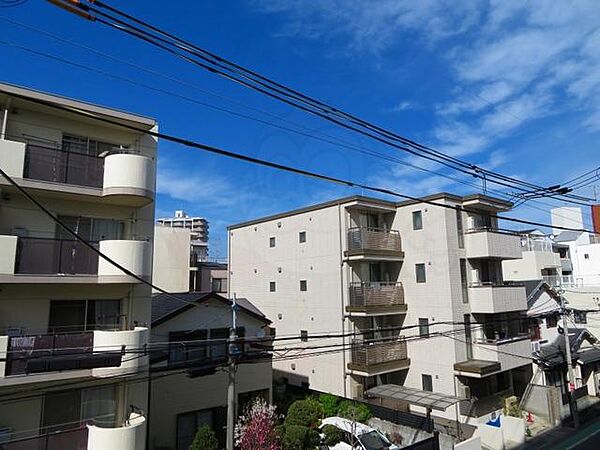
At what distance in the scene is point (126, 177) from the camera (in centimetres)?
934

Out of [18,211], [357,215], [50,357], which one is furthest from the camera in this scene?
[357,215]

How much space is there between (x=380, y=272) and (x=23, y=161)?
48.0ft

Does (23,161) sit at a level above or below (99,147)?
below

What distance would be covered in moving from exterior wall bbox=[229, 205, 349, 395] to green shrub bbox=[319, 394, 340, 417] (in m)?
1.05

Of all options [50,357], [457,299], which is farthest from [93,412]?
[457,299]

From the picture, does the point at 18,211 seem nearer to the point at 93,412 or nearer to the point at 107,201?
the point at 107,201

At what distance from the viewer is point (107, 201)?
977cm

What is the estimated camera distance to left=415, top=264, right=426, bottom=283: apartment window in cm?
1761

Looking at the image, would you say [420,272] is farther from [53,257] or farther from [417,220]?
[53,257]

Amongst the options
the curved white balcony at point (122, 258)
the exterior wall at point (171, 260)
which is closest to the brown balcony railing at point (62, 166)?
the curved white balcony at point (122, 258)

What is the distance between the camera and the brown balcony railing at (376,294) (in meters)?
16.8

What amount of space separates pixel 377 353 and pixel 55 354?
11976mm

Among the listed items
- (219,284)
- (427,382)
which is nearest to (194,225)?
(219,284)

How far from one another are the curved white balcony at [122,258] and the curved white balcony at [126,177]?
3.81 feet
